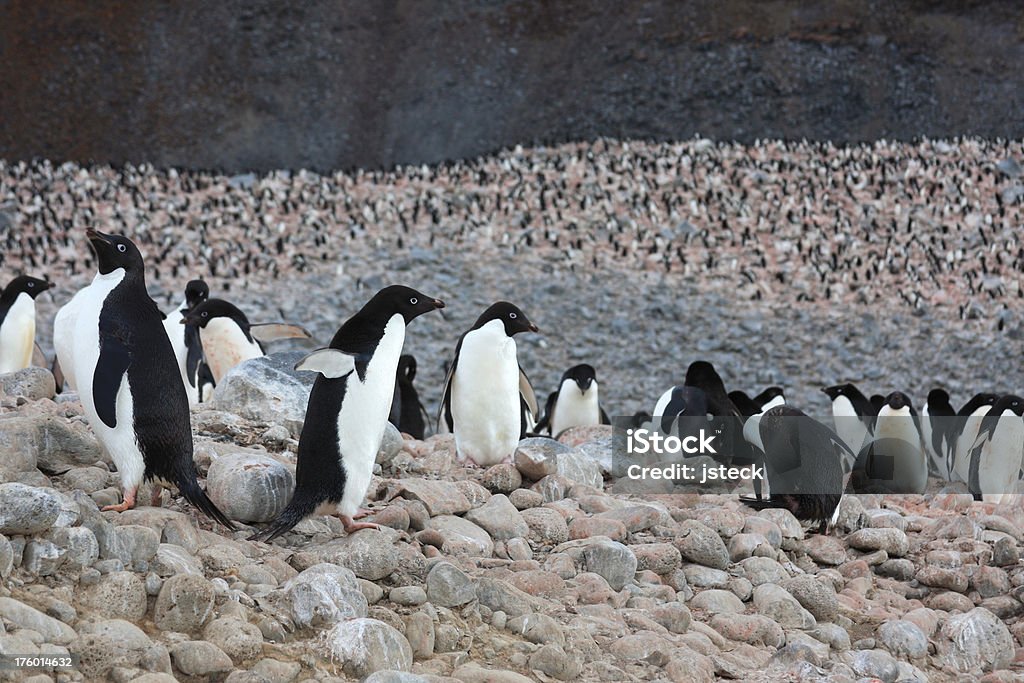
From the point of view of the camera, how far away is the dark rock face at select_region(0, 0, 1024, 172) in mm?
28422

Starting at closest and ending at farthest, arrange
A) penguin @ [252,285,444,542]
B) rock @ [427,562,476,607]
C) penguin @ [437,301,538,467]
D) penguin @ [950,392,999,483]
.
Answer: rock @ [427,562,476,607] → penguin @ [252,285,444,542] → penguin @ [437,301,538,467] → penguin @ [950,392,999,483]

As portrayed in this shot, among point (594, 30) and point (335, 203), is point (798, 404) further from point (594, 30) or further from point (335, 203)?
point (594, 30)

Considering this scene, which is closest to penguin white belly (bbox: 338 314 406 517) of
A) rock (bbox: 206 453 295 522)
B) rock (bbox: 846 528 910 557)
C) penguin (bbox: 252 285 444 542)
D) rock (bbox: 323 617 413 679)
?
penguin (bbox: 252 285 444 542)

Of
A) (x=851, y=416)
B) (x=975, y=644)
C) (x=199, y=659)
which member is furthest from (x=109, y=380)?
(x=851, y=416)

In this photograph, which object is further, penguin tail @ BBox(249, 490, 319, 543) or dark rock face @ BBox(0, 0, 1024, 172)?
dark rock face @ BBox(0, 0, 1024, 172)

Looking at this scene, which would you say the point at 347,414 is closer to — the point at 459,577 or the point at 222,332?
the point at 459,577

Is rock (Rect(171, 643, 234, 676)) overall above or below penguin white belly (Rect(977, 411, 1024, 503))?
below

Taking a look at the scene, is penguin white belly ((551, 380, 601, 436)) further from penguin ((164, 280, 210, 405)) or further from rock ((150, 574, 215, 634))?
rock ((150, 574, 215, 634))

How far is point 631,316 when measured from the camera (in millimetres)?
15961

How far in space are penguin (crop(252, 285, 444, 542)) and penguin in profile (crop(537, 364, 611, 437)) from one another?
5335 mm

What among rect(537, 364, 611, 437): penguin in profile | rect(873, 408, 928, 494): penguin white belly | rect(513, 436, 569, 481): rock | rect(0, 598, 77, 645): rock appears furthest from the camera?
rect(537, 364, 611, 437): penguin in profile

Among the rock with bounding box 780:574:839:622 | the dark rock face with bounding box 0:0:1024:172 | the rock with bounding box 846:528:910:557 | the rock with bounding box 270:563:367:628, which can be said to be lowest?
the rock with bounding box 780:574:839:622

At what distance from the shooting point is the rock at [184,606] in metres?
3.44

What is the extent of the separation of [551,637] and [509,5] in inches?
1130
